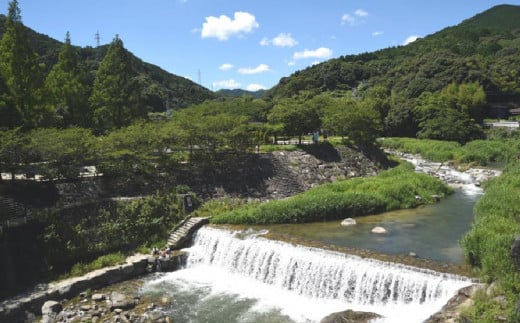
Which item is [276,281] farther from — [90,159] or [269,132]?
[269,132]

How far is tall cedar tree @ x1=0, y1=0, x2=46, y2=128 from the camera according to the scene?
27.5 meters

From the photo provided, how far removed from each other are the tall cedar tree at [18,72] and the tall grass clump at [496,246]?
1074 inches

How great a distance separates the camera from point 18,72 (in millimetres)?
27781

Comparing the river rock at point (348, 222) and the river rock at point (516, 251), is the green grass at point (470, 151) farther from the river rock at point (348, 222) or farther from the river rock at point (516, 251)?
the river rock at point (516, 251)

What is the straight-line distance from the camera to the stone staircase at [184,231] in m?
22.4

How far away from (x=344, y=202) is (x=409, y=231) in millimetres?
4637

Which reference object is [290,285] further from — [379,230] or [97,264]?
[97,264]

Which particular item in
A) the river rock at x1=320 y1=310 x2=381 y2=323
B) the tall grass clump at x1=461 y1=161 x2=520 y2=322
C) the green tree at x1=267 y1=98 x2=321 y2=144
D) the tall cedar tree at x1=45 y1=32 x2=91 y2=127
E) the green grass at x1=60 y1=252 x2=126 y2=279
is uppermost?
the tall cedar tree at x1=45 y1=32 x2=91 y2=127

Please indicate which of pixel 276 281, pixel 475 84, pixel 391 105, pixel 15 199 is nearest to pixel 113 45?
pixel 15 199

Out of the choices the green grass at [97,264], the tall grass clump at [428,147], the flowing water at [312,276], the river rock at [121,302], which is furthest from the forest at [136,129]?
the river rock at [121,302]

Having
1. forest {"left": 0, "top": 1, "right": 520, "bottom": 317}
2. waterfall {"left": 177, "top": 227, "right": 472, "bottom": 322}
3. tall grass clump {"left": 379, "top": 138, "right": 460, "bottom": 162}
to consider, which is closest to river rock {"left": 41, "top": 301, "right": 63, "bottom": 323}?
forest {"left": 0, "top": 1, "right": 520, "bottom": 317}

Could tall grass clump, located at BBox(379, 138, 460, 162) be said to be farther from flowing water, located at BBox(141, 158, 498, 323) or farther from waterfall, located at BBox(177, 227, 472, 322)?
waterfall, located at BBox(177, 227, 472, 322)

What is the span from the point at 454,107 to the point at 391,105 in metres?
9.30

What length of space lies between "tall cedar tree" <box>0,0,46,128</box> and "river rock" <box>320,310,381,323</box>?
23.8 metres
